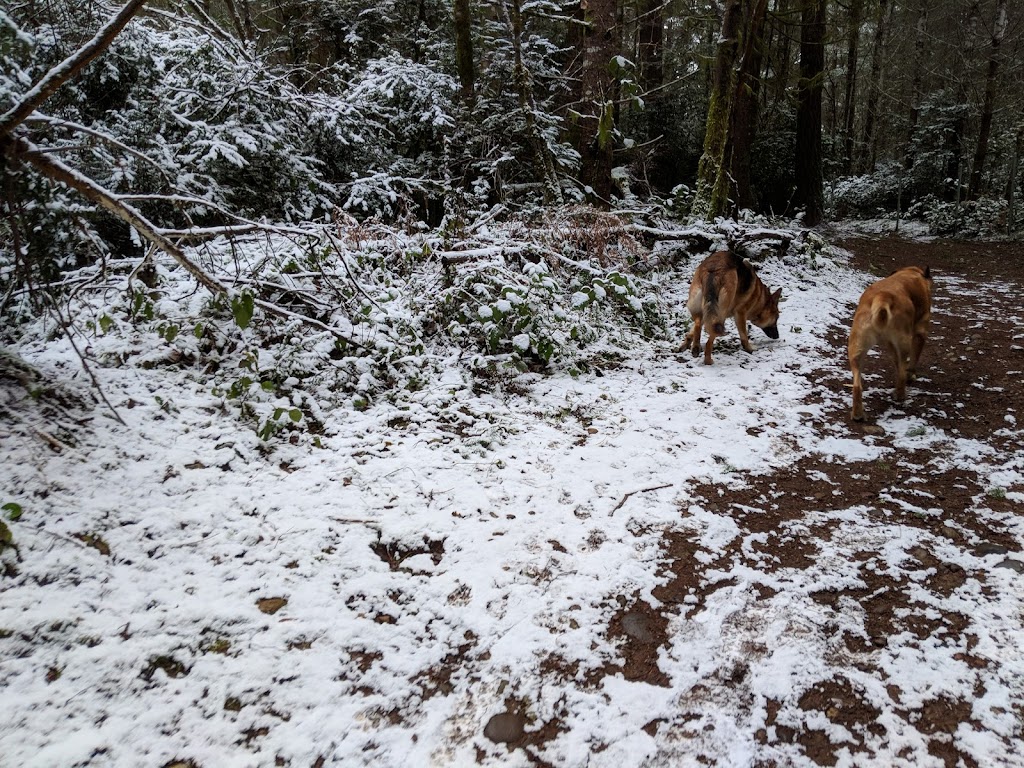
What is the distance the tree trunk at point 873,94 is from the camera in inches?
877

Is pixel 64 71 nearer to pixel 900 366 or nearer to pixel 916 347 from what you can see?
pixel 900 366

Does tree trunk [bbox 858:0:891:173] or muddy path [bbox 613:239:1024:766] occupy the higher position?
tree trunk [bbox 858:0:891:173]

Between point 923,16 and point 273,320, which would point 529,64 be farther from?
point 923,16

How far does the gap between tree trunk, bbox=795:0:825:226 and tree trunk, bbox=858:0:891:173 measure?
28.8 ft

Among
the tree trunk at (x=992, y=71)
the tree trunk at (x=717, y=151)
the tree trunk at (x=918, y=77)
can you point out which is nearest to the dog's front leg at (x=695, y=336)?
the tree trunk at (x=717, y=151)

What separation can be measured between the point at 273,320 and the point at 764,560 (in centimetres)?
435

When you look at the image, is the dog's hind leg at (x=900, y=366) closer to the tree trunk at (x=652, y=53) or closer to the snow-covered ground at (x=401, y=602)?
the snow-covered ground at (x=401, y=602)


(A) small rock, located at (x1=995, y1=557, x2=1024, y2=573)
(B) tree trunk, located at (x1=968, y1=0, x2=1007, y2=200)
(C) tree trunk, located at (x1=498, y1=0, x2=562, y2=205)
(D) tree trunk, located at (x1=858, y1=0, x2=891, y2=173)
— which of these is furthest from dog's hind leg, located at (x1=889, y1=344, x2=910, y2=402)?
(D) tree trunk, located at (x1=858, y1=0, x2=891, y2=173)

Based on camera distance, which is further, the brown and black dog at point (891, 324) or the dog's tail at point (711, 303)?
the dog's tail at point (711, 303)

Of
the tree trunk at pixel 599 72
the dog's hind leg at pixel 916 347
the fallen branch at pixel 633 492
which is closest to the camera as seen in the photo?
the fallen branch at pixel 633 492

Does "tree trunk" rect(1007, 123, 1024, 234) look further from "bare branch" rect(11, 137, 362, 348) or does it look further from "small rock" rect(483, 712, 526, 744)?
"bare branch" rect(11, 137, 362, 348)

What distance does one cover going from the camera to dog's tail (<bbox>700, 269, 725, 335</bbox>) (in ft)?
19.8

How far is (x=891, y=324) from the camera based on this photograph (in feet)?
15.3

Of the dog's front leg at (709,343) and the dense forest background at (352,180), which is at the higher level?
the dense forest background at (352,180)
